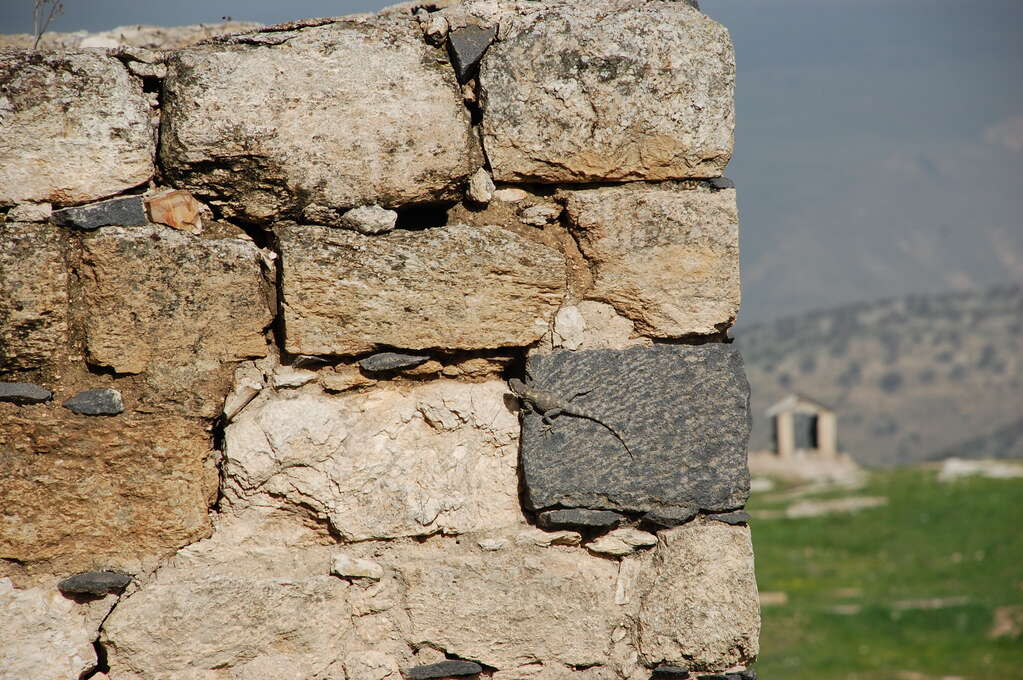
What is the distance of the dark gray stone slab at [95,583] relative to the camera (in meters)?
2.06

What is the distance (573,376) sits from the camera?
2.29 m

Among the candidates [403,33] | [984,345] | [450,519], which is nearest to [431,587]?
[450,519]

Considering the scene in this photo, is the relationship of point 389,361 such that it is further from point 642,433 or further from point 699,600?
point 699,600

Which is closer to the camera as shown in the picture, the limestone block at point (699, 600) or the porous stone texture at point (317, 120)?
the porous stone texture at point (317, 120)

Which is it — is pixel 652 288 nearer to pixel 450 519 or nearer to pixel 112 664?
pixel 450 519

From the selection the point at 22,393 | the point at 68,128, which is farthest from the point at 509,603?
the point at 68,128

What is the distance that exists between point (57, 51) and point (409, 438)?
3.77ft

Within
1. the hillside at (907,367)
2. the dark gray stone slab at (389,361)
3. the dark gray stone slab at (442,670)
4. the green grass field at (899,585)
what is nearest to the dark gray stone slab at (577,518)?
the dark gray stone slab at (442,670)

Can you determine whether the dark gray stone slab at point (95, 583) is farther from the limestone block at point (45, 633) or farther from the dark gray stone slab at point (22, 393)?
the dark gray stone slab at point (22, 393)

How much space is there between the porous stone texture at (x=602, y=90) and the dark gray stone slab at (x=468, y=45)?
0.03 metres

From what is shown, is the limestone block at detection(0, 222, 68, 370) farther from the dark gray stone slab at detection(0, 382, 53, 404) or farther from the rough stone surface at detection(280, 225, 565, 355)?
the rough stone surface at detection(280, 225, 565, 355)

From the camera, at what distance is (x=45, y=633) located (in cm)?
205

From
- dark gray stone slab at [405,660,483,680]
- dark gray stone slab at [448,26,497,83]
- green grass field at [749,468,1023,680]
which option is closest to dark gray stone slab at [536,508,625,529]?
dark gray stone slab at [405,660,483,680]

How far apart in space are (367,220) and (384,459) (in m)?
0.55
